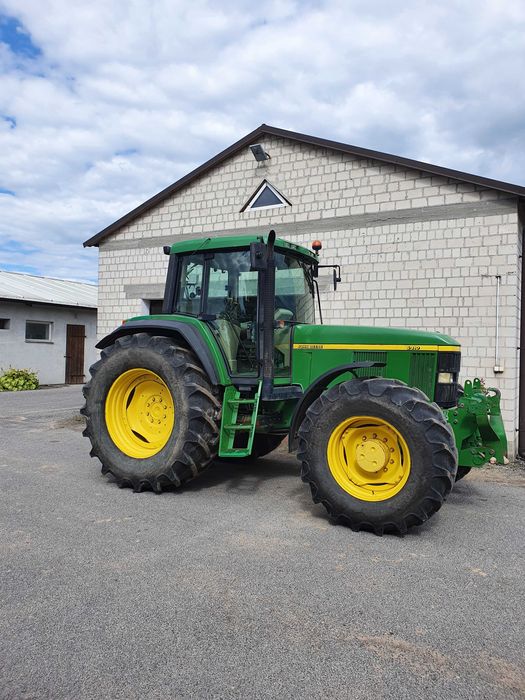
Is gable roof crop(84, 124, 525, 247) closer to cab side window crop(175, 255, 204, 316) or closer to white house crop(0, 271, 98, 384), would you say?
cab side window crop(175, 255, 204, 316)

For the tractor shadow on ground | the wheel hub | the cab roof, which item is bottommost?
the tractor shadow on ground

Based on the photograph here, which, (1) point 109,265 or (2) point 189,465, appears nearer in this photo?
(2) point 189,465

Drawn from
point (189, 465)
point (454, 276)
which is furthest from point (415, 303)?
point (189, 465)

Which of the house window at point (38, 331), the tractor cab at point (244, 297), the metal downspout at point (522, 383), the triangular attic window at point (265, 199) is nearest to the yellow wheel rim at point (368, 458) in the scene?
the tractor cab at point (244, 297)

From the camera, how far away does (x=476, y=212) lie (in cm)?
792

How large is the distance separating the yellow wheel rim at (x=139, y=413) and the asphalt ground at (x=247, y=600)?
57 centimetres

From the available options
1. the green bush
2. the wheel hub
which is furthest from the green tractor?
the green bush

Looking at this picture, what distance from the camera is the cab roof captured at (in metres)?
5.31

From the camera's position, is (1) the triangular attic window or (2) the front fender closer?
(2) the front fender

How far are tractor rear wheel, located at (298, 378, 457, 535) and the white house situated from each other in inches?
583

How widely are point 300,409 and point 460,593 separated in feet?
6.52

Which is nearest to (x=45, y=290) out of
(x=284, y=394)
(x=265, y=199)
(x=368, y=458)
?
(x=265, y=199)

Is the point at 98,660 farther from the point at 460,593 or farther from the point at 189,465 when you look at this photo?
the point at 189,465

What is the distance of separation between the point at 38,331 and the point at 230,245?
14.9 meters
